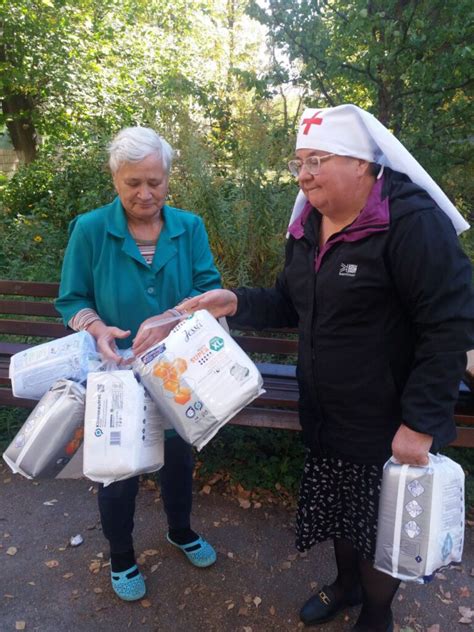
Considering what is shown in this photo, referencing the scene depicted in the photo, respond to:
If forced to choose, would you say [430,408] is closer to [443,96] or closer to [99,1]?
[443,96]

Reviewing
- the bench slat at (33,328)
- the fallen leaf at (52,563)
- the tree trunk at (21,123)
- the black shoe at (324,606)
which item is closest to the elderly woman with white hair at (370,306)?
the black shoe at (324,606)

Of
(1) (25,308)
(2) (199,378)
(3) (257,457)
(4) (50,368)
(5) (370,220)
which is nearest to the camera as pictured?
(5) (370,220)

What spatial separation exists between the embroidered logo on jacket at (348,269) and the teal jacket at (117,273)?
739mm

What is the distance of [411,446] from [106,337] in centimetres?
116

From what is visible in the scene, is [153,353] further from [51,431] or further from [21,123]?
[21,123]

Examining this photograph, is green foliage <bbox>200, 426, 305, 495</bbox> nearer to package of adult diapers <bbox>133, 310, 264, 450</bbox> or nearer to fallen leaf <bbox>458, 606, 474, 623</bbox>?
fallen leaf <bbox>458, 606, 474, 623</bbox>

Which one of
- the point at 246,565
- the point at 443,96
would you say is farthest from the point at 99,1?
the point at 246,565

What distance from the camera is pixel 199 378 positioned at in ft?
5.48

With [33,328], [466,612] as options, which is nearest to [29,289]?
[33,328]

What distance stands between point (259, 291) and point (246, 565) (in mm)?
→ 1455

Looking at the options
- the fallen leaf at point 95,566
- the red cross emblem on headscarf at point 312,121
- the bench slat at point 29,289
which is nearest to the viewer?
the red cross emblem on headscarf at point 312,121

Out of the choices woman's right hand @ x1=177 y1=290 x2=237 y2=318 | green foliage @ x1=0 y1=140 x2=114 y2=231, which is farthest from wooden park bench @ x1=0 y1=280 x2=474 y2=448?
green foliage @ x1=0 y1=140 x2=114 y2=231

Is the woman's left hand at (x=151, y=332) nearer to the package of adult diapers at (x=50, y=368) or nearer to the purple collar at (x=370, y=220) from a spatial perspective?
the package of adult diapers at (x=50, y=368)

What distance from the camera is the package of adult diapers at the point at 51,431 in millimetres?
1745
